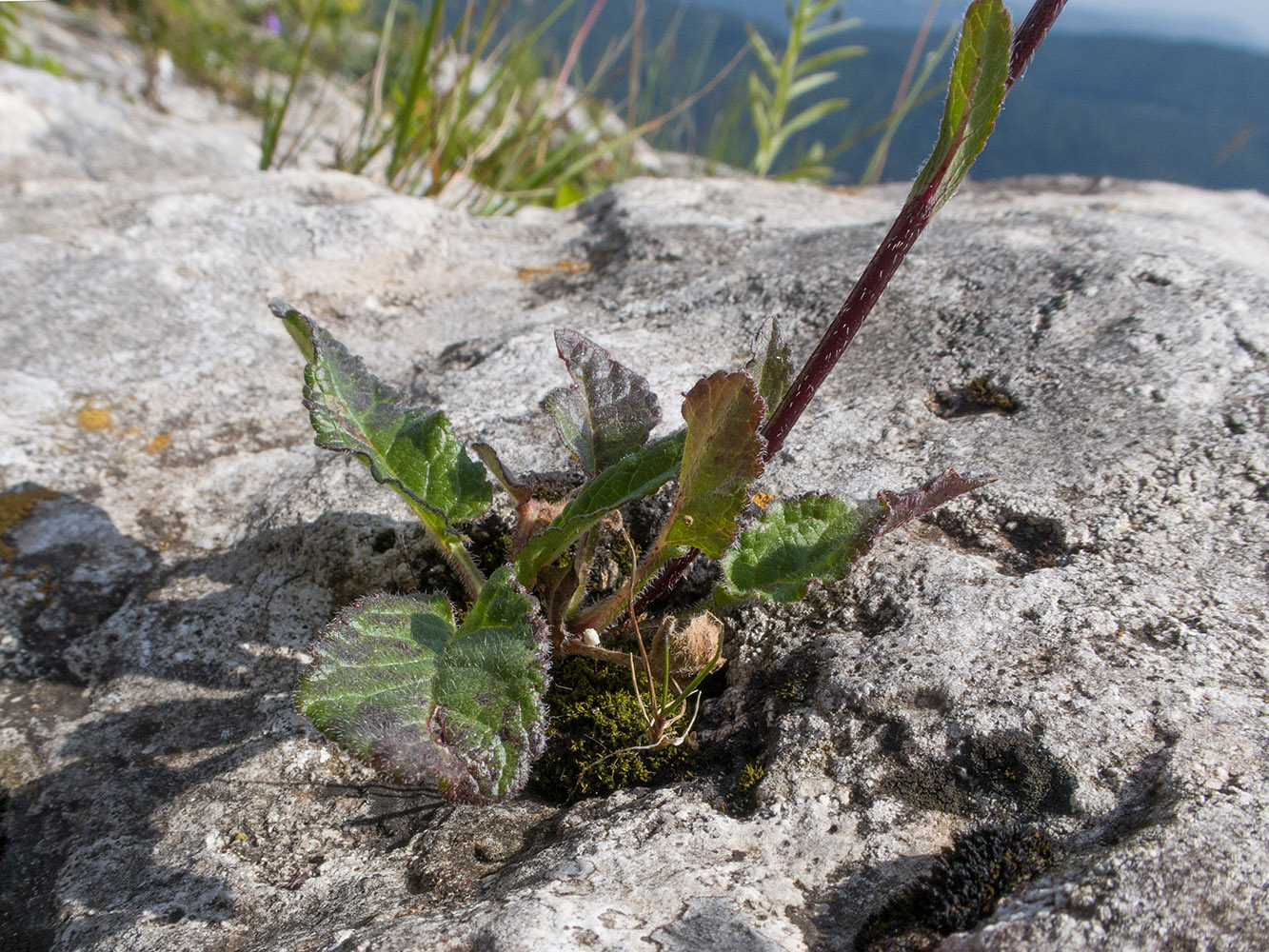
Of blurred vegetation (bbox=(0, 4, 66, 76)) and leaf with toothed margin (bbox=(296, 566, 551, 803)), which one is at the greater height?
blurred vegetation (bbox=(0, 4, 66, 76))

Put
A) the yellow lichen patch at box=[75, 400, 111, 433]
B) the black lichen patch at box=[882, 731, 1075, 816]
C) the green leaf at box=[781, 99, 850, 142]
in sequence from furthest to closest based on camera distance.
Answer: the green leaf at box=[781, 99, 850, 142]
the yellow lichen patch at box=[75, 400, 111, 433]
the black lichen patch at box=[882, 731, 1075, 816]

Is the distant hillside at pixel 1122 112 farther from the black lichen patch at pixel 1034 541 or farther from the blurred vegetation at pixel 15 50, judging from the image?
the black lichen patch at pixel 1034 541

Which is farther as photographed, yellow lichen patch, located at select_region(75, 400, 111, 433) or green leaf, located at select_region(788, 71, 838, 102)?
green leaf, located at select_region(788, 71, 838, 102)

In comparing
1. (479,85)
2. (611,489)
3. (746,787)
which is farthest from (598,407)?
(479,85)

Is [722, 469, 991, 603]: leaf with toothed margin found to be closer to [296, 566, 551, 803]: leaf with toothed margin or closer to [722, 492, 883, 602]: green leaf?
[722, 492, 883, 602]: green leaf

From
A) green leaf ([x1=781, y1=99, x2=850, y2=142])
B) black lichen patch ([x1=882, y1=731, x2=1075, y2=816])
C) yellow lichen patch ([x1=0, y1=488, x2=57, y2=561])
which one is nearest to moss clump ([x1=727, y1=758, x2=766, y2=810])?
black lichen patch ([x1=882, y1=731, x2=1075, y2=816])

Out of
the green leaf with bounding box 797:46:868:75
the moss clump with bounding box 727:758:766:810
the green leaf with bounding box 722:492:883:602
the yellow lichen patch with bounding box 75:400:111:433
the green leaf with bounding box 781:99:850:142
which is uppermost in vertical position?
the green leaf with bounding box 797:46:868:75

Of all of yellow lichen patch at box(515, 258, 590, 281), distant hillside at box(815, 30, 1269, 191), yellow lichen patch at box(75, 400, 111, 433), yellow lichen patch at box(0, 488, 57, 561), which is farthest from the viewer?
distant hillside at box(815, 30, 1269, 191)

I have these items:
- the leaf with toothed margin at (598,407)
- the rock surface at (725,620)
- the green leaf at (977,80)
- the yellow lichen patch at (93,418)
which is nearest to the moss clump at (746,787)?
the rock surface at (725,620)
